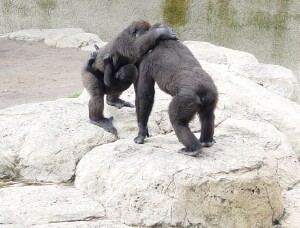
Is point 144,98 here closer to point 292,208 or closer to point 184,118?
point 184,118

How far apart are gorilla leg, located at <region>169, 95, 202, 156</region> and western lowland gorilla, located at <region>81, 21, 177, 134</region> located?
91 cm

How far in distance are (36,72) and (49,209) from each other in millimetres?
8329

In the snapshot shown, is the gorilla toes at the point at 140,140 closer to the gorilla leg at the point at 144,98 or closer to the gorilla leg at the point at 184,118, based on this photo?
the gorilla leg at the point at 144,98

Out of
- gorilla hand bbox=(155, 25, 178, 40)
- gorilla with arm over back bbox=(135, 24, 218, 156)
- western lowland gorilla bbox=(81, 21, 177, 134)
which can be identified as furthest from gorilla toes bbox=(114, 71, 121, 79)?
gorilla hand bbox=(155, 25, 178, 40)

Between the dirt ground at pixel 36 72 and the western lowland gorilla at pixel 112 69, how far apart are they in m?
3.70

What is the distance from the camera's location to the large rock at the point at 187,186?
16.5ft

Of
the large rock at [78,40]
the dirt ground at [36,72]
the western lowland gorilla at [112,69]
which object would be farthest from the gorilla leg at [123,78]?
the large rock at [78,40]

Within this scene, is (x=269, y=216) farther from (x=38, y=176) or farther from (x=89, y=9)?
(x=89, y=9)

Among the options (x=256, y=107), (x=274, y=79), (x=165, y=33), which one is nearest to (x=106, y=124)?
(x=165, y=33)

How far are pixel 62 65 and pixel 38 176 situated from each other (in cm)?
793

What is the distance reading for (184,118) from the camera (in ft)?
17.1

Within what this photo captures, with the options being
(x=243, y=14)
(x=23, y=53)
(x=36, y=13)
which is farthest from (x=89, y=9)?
(x=243, y=14)

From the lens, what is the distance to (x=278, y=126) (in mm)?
7238

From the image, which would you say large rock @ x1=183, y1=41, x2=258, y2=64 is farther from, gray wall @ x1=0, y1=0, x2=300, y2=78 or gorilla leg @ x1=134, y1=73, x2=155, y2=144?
gorilla leg @ x1=134, y1=73, x2=155, y2=144
